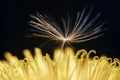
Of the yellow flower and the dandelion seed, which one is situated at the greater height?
the dandelion seed

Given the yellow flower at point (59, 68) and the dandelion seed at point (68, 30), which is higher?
the dandelion seed at point (68, 30)

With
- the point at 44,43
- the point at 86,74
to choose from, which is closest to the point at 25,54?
the point at 44,43

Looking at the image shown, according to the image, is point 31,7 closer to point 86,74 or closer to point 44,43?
point 44,43

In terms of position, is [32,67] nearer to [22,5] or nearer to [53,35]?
[53,35]

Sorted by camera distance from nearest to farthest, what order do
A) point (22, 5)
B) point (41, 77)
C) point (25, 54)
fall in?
1. point (41, 77)
2. point (25, 54)
3. point (22, 5)

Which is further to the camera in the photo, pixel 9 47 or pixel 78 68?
pixel 9 47

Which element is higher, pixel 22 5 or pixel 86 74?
pixel 22 5

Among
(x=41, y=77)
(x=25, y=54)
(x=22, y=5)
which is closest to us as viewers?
(x=41, y=77)
